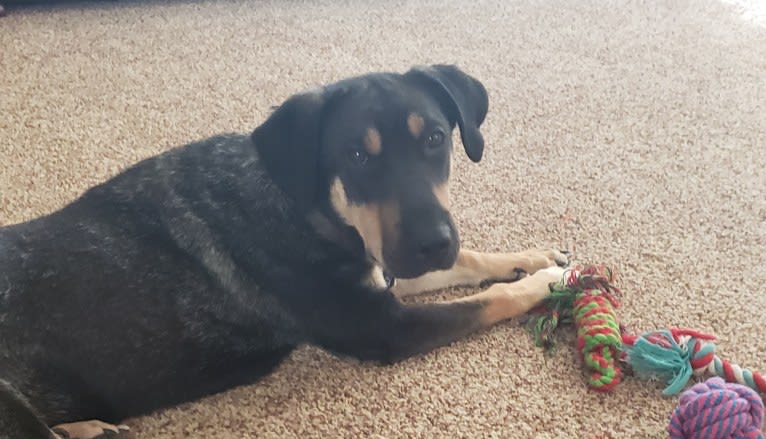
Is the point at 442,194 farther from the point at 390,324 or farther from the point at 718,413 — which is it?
the point at 718,413

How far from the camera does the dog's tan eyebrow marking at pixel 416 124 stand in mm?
2074

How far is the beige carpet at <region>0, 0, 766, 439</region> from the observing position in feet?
6.86

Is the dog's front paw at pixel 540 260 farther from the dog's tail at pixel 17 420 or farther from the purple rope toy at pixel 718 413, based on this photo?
the dog's tail at pixel 17 420

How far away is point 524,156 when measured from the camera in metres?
3.21

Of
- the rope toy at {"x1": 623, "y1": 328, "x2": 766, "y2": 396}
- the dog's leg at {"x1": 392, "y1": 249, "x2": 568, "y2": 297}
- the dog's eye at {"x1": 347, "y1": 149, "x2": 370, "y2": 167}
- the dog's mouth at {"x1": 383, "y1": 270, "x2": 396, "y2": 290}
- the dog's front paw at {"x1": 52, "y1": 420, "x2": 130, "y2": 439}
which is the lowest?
the dog's front paw at {"x1": 52, "y1": 420, "x2": 130, "y2": 439}

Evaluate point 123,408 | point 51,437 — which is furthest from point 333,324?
point 51,437

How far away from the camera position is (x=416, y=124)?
81.9 inches

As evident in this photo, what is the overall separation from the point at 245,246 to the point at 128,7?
3199mm

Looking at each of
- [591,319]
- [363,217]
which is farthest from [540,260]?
[363,217]

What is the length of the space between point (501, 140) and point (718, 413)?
1.81 metres

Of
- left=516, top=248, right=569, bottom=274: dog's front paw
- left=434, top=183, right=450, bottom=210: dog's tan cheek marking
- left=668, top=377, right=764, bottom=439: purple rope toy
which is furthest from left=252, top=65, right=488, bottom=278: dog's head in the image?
left=668, top=377, right=764, bottom=439: purple rope toy

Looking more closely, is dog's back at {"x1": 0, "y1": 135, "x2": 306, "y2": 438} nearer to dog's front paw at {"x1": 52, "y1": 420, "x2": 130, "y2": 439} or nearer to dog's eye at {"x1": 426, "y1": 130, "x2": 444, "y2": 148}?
dog's front paw at {"x1": 52, "y1": 420, "x2": 130, "y2": 439}

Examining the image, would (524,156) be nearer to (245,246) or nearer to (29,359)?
(245,246)

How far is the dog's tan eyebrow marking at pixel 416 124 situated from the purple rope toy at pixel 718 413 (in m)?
1.00
